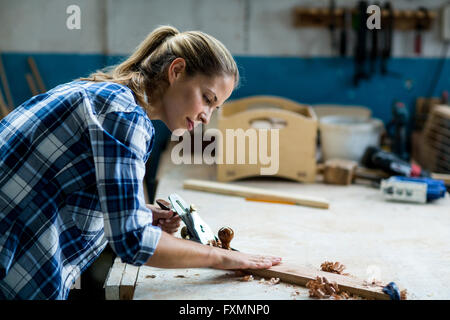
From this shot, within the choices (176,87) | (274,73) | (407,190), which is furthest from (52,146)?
(274,73)

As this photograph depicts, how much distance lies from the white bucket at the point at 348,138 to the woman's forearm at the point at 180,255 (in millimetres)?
1587

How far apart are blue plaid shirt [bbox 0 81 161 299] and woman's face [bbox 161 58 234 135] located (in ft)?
0.45

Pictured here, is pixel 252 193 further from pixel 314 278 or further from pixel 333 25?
pixel 333 25

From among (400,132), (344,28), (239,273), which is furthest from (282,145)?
(344,28)

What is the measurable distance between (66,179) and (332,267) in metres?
0.73

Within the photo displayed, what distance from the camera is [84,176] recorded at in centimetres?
109

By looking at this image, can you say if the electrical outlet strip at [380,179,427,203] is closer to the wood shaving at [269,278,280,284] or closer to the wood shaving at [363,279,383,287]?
the wood shaving at [363,279,383,287]

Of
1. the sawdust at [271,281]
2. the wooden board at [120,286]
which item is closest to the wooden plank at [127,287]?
the wooden board at [120,286]

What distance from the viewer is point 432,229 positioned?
5.80ft

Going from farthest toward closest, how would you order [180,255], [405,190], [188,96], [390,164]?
1. [390,164]
2. [405,190]
3. [188,96]
4. [180,255]

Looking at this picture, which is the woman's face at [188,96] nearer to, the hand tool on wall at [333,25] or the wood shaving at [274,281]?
the wood shaving at [274,281]

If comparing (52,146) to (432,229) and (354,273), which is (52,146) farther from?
(432,229)

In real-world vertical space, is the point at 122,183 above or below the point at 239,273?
above

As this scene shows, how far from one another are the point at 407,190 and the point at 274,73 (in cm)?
160
